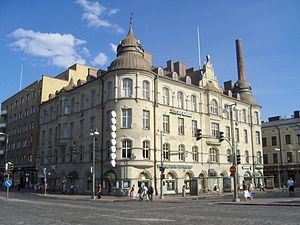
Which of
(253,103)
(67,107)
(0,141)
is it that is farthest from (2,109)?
(253,103)

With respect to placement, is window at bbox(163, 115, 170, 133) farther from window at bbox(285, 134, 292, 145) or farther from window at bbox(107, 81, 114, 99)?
window at bbox(285, 134, 292, 145)

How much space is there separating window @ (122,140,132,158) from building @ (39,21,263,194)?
0.41ft

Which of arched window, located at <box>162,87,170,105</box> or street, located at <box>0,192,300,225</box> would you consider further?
arched window, located at <box>162,87,170,105</box>

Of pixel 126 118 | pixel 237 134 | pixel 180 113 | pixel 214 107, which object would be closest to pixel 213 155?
pixel 214 107

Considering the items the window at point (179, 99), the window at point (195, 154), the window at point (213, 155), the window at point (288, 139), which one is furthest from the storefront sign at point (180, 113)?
the window at point (288, 139)

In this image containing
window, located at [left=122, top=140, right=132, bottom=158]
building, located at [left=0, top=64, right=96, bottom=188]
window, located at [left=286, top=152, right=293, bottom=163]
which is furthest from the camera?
window, located at [left=286, top=152, right=293, bottom=163]

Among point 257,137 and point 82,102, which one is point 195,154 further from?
point 257,137

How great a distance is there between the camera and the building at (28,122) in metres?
64.0

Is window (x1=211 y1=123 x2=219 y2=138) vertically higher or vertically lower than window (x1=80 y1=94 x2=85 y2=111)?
lower

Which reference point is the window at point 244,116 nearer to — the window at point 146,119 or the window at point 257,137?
the window at point 257,137

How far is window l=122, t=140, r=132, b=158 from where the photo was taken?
41.7m

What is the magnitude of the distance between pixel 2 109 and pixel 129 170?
A: 57152 millimetres

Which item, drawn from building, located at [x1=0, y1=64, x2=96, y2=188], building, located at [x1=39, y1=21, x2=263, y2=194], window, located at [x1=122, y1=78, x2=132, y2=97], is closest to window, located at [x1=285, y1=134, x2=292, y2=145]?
building, located at [x1=39, y1=21, x2=263, y2=194]

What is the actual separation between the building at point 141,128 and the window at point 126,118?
0.13 metres
